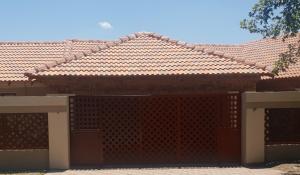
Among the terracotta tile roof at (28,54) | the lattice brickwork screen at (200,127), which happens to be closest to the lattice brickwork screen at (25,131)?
the lattice brickwork screen at (200,127)

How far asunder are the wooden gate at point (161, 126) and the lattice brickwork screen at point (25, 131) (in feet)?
2.75

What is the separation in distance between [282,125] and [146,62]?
4.62m

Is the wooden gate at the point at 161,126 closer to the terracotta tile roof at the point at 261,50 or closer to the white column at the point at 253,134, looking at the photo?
the white column at the point at 253,134

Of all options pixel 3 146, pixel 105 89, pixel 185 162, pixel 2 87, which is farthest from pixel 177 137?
pixel 2 87

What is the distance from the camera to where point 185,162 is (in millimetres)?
11125

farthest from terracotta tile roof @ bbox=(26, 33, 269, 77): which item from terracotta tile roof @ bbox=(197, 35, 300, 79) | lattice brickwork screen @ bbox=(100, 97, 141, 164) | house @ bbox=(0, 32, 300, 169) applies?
terracotta tile roof @ bbox=(197, 35, 300, 79)

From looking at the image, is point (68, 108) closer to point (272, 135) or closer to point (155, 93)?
point (155, 93)

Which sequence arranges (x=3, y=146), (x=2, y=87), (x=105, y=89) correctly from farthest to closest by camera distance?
(x=2, y=87), (x=105, y=89), (x=3, y=146)

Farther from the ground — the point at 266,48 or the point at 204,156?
the point at 266,48

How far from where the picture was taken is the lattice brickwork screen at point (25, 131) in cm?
1059

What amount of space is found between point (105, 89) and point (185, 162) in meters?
3.28

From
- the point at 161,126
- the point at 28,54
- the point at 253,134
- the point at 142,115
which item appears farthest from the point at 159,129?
the point at 28,54

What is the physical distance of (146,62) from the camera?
1225 cm

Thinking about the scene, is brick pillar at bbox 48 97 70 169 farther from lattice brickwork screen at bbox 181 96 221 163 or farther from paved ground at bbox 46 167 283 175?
lattice brickwork screen at bbox 181 96 221 163
